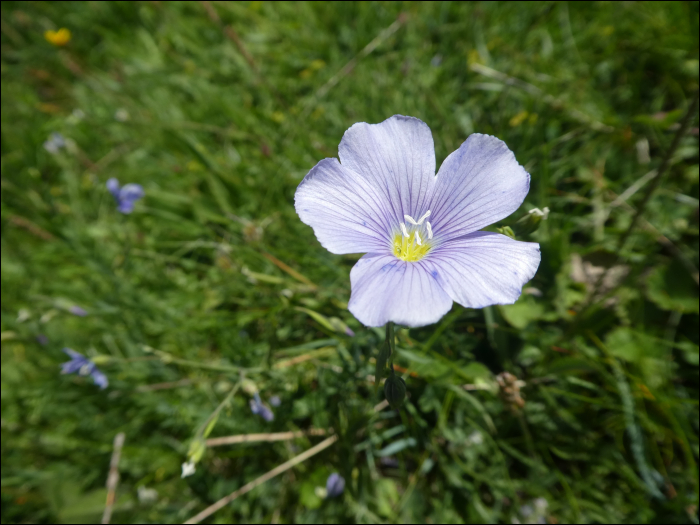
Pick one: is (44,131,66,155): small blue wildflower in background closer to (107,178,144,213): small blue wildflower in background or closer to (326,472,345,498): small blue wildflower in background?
(107,178,144,213): small blue wildflower in background

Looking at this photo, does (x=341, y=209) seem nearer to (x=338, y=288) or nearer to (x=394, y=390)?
(x=394, y=390)

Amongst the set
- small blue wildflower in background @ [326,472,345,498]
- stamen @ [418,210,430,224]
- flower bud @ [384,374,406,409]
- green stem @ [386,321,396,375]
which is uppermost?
stamen @ [418,210,430,224]

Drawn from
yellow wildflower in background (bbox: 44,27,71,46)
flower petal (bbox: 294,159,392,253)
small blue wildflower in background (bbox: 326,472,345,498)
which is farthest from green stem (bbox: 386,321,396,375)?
yellow wildflower in background (bbox: 44,27,71,46)

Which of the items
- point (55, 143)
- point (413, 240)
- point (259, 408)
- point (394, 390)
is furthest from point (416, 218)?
point (55, 143)

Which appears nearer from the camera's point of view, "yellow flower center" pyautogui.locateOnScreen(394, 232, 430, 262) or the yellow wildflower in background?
"yellow flower center" pyautogui.locateOnScreen(394, 232, 430, 262)

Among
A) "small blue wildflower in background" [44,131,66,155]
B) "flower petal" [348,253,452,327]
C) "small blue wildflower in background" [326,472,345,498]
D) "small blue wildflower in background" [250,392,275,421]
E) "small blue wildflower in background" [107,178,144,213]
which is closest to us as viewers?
"flower petal" [348,253,452,327]

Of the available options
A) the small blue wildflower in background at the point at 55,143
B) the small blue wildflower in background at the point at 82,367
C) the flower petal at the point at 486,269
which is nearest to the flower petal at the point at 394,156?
the flower petal at the point at 486,269

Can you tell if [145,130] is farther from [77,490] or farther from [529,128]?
[529,128]

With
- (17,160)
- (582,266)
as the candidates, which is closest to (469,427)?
(582,266)

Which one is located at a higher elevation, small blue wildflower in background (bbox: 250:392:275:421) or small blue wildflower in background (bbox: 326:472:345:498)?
small blue wildflower in background (bbox: 250:392:275:421)
